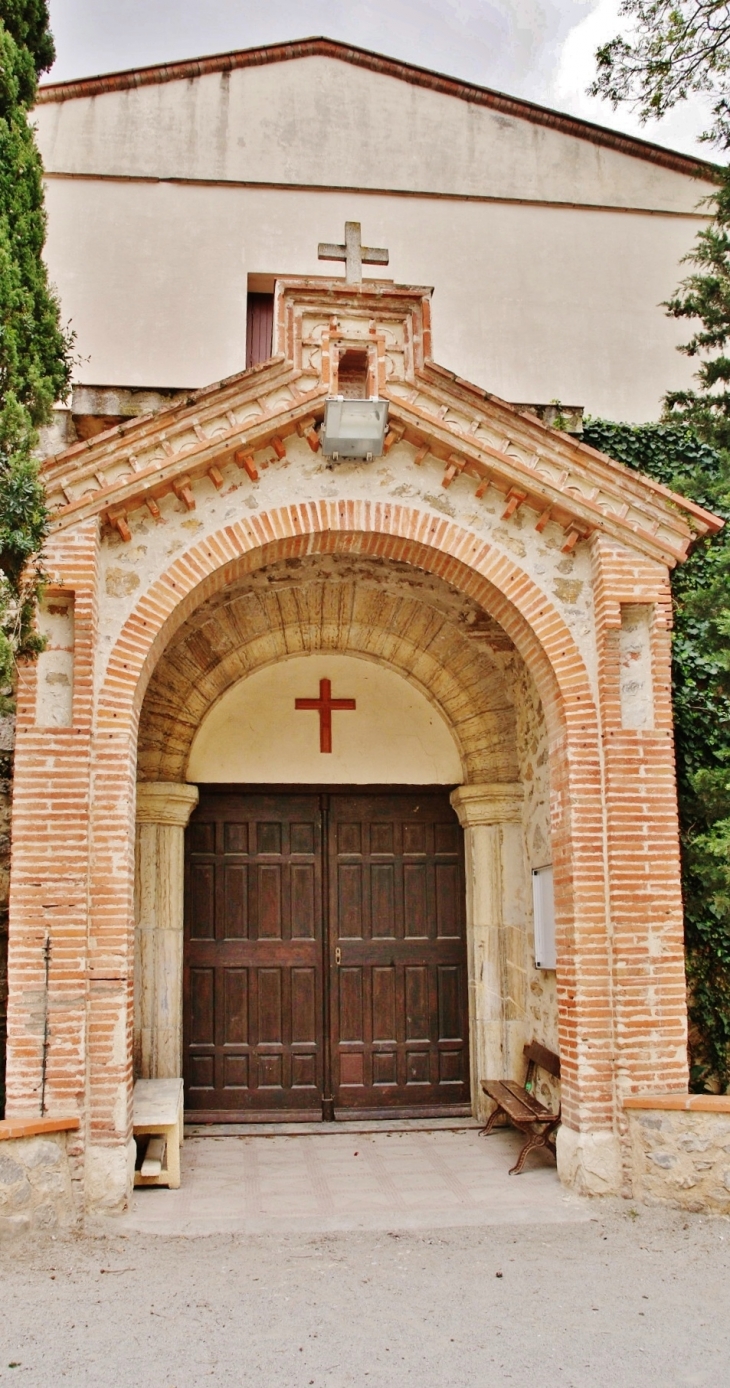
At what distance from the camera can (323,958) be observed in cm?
849

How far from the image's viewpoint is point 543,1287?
5117 millimetres

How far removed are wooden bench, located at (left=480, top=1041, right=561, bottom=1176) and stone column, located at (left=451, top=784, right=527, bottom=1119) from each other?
244 mm

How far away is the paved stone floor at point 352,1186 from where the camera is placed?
6023 mm

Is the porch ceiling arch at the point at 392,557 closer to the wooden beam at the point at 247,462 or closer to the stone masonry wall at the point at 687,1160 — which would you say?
the wooden beam at the point at 247,462

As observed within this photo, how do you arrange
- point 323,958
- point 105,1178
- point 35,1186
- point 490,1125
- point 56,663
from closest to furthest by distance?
point 35,1186 < point 105,1178 < point 56,663 < point 490,1125 < point 323,958

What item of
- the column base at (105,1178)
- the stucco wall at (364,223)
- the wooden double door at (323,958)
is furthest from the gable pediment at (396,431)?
the stucco wall at (364,223)

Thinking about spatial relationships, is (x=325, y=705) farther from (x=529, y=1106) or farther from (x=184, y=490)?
(x=529, y=1106)

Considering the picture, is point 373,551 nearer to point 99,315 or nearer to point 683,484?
point 683,484

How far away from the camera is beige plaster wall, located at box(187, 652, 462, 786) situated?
28.2ft

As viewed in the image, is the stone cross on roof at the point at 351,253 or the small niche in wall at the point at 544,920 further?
the small niche in wall at the point at 544,920

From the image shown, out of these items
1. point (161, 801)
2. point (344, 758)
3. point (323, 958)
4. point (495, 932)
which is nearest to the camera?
point (161, 801)

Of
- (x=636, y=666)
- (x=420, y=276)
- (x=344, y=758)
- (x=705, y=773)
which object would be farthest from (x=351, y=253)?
(x=420, y=276)

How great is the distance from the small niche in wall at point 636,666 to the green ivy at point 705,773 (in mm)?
382

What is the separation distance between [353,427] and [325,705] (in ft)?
9.00
